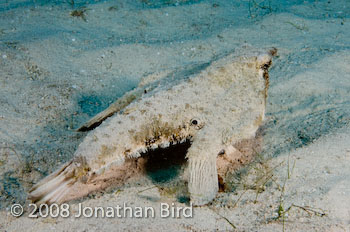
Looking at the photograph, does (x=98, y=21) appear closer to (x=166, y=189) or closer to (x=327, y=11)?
(x=166, y=189)

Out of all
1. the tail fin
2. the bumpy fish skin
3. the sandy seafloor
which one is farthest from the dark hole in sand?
the tail fin

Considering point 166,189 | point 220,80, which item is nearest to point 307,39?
point 220,80

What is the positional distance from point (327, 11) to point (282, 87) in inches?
172

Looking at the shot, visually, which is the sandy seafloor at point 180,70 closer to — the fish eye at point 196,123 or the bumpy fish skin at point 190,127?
the bumpy fish skin at point 190,127

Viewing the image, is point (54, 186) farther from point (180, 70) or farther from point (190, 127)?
point (180, 70)

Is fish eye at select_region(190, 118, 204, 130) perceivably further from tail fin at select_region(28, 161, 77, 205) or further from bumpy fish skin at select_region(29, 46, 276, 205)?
tail fin at select_region(28, 161, 77, 205)

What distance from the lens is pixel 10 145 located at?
3682 mm

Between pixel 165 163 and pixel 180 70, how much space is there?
137 centimetres

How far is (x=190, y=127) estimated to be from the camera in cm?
335

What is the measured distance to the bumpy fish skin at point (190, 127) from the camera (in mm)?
2898

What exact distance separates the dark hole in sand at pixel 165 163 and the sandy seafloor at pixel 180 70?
21 cm

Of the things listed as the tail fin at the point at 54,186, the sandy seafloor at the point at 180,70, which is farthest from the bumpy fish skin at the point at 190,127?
the sandy seafloor at the point at 180,70

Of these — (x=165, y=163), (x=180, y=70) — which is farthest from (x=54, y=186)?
(x=180, y=70)

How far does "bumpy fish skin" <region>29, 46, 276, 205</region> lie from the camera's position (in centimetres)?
290
